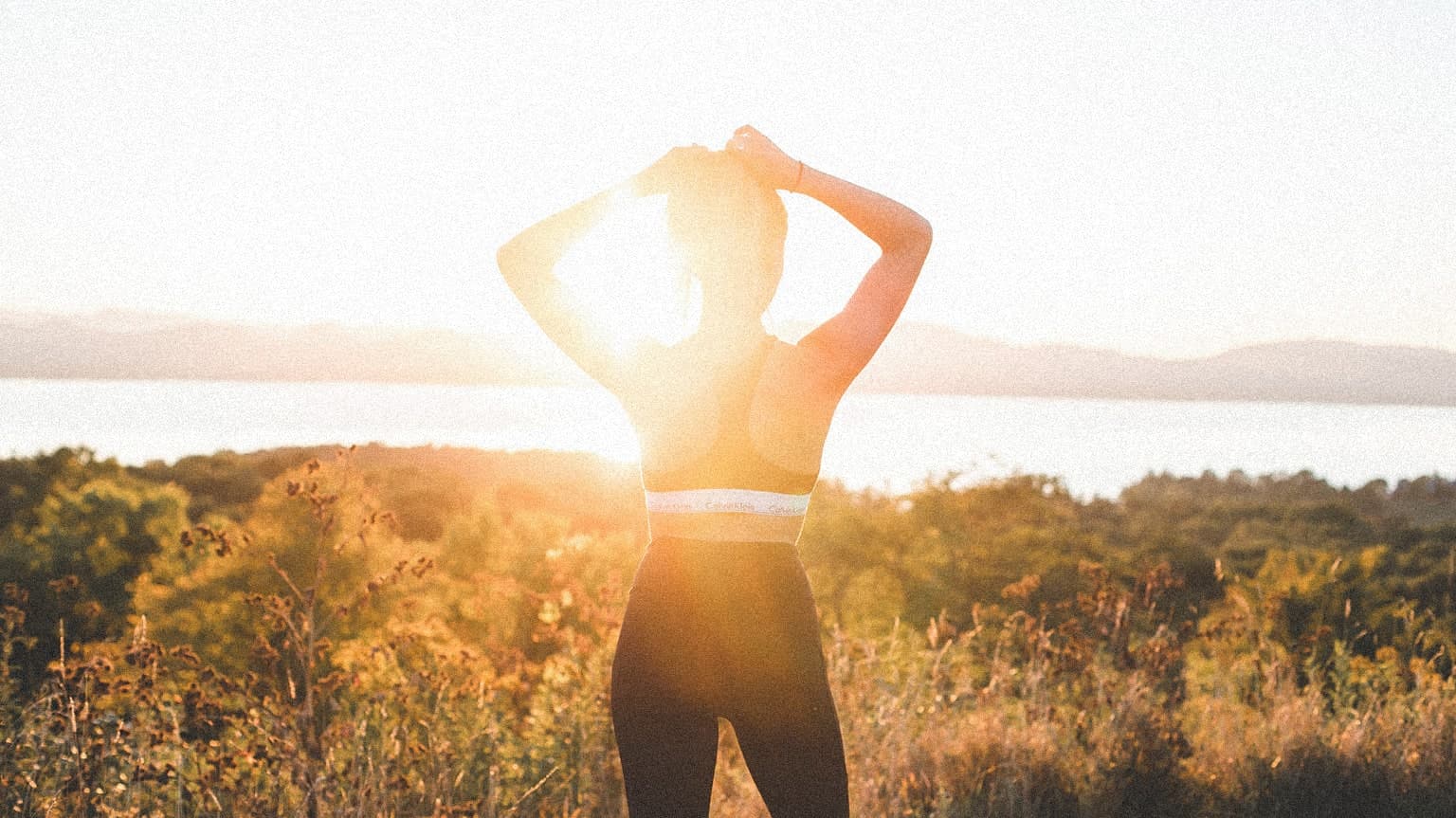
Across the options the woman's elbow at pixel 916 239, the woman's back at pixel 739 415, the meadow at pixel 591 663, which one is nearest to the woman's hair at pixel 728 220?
the woman's back at pixel 739 415

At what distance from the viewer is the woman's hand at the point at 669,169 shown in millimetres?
1990

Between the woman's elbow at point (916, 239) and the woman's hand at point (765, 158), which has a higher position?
the woman's hand at point (765, 158)

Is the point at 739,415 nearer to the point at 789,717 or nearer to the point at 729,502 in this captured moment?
the point at 729,502

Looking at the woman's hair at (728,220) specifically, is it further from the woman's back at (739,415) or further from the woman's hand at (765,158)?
the woman's back at (739,415)

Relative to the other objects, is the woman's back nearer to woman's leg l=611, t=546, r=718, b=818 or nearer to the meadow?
woman's leg l=611, t=546, r=718, b=818

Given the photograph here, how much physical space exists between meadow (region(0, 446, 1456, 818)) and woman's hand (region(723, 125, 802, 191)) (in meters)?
1.78

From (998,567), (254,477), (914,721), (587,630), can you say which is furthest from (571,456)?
(914,721)

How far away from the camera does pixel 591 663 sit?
5008 mm

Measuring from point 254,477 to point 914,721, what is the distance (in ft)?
62.6

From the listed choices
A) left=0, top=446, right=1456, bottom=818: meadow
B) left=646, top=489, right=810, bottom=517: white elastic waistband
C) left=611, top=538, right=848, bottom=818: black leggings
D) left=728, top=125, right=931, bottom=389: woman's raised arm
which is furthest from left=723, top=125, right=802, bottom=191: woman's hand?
left=0, top=446, right=1456, bottom=818: meadow

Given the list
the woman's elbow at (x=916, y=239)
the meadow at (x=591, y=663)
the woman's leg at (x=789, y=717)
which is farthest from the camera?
the meadow at (x=591, y=663)

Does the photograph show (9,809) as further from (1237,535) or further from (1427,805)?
(1237,535)

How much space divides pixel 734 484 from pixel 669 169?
2.11ft

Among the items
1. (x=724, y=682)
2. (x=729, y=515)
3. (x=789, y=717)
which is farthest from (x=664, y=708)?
(x=729, y=515)
